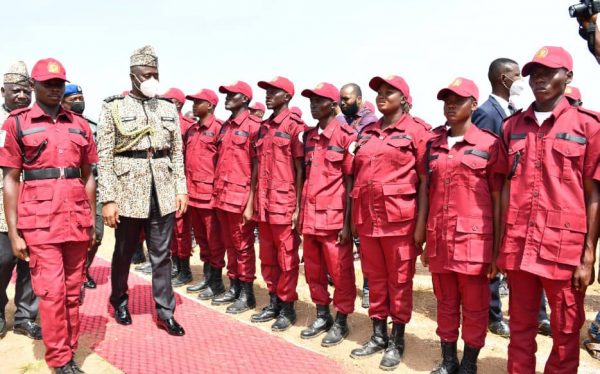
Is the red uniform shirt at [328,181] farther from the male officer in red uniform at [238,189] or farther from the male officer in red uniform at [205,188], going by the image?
the male officer in red uniform at [205,188]

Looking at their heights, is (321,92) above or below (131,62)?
below

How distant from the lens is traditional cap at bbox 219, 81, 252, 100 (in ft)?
17.9

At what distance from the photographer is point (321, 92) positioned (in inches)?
173

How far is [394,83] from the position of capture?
3914 mm

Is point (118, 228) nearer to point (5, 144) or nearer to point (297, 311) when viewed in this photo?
point (5, 144)

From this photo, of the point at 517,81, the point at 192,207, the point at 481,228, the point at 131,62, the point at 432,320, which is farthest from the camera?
the point at 192,207

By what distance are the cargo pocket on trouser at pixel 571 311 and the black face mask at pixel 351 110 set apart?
4216 mm

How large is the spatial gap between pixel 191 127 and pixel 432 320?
3910 mm

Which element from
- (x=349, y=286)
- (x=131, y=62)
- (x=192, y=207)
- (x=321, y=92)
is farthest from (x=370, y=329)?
(x=131, y=62)

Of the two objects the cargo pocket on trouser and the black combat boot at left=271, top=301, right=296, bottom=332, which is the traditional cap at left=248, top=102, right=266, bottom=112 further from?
the cargo pocket on trouser

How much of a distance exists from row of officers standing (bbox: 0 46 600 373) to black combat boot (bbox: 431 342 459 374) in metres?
0.02

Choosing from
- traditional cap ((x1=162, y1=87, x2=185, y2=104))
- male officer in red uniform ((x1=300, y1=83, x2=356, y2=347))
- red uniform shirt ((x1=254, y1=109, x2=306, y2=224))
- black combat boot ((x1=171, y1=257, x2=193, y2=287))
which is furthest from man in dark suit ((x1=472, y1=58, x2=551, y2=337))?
traditional cap ((x1=162, y1=87, x2=185, y2=104))

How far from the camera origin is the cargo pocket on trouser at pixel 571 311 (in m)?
2.88

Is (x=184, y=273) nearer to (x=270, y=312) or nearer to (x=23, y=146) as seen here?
(x=270, y=312)
